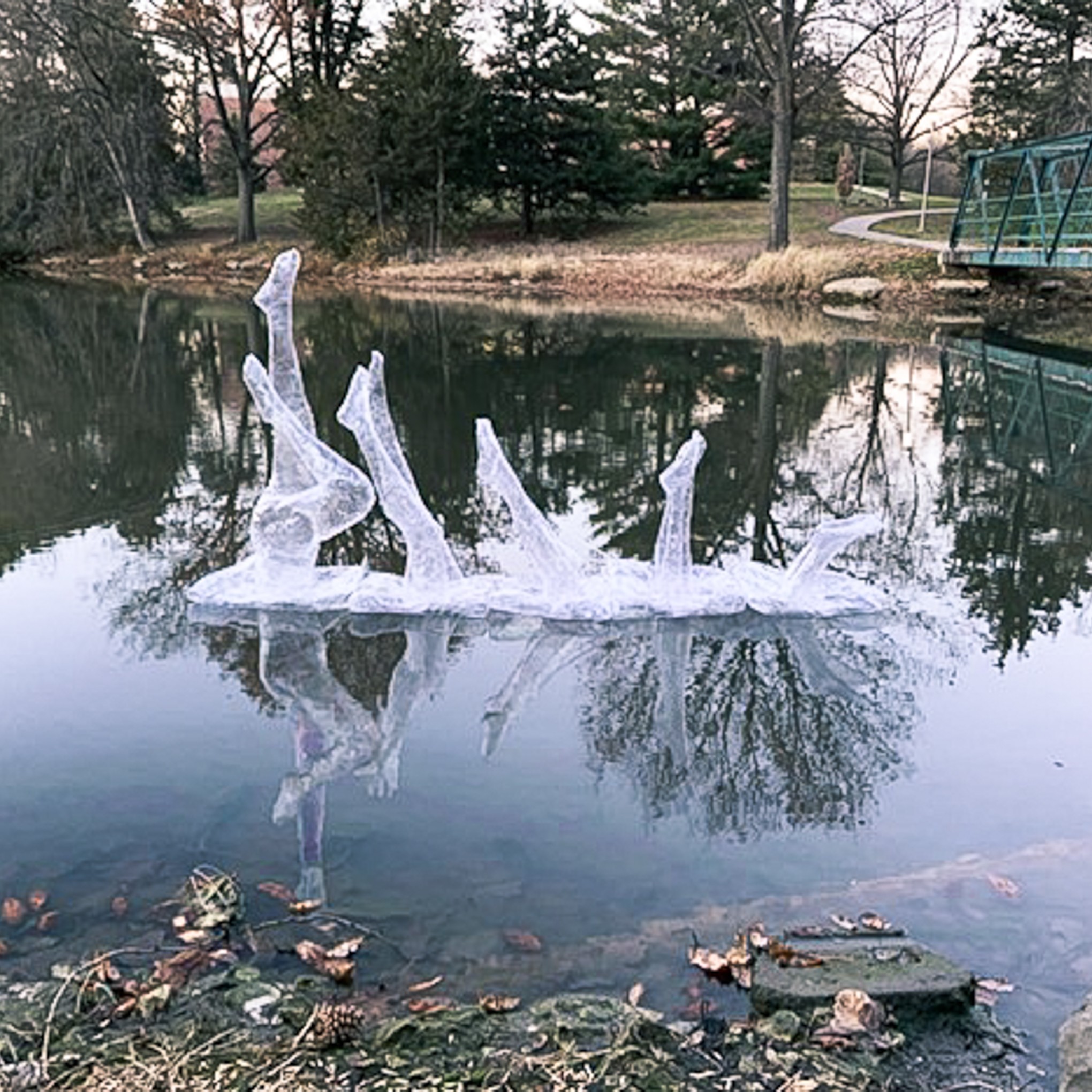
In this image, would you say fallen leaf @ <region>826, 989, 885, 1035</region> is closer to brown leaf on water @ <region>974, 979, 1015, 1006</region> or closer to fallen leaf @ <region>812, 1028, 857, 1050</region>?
fallen leaf @ <region>812, 1028, 857, 1050</region>

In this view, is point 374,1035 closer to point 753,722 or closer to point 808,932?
point 808,932

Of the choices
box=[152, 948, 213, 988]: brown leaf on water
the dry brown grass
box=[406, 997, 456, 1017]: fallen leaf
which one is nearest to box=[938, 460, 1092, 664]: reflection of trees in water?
box=[406, 997, 456, 1017]: fallen leaf

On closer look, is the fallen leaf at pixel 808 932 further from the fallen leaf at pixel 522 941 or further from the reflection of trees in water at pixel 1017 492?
the reflection of trees in water at pixel 1017 492

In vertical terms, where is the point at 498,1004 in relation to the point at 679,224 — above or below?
below

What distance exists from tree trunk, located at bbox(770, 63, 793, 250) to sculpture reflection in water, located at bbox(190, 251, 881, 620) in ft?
69.6

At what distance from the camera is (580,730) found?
17.6 feet

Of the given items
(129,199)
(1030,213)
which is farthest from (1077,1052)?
(129,199)

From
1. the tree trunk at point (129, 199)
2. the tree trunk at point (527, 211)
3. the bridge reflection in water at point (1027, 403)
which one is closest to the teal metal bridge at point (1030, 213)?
the bridge reflection in water at point (1027, 403)

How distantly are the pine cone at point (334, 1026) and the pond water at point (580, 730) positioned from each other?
14.8 inches

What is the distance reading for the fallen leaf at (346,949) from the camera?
3.62m

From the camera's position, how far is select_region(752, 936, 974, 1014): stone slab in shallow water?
3316 mm

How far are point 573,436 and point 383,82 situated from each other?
23.2 metres

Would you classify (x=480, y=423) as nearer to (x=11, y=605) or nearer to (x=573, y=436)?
(x=11, y=605)

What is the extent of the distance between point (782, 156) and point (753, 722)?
2358cm
